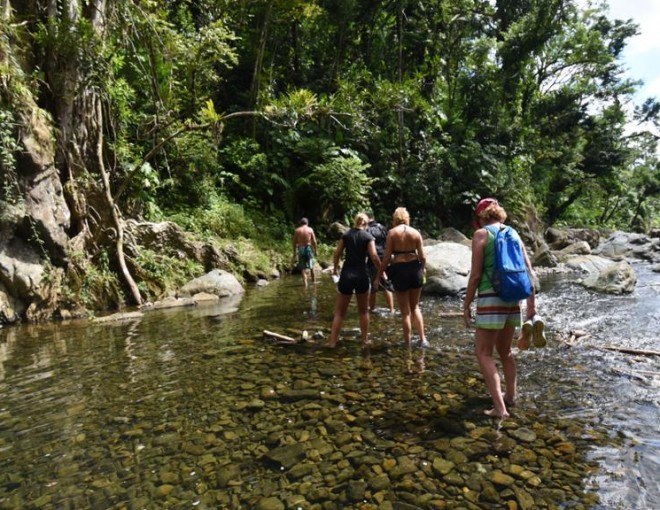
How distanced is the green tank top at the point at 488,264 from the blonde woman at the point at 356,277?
257cm

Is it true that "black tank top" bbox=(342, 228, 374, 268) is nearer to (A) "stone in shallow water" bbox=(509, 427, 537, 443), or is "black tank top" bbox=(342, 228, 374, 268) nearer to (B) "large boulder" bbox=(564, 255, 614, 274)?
(A) "stone in shallow water" bbox=(509, 427, 537, 443)

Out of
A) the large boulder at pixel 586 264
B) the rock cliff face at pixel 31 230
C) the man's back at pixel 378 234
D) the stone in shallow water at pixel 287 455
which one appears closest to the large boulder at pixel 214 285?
the rock cliff face at pixel 31 230

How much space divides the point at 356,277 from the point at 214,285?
Answer: 23.2ft

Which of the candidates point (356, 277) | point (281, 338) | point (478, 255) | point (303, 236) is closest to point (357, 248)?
point (356, 277)

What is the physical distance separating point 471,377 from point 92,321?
8115mm

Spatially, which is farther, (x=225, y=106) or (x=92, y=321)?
(x=225, y=106)

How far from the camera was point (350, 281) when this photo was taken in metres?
6.39

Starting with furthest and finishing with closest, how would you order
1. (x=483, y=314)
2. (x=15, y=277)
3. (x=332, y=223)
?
(x=332, y=223) → (x=15, y=277) → (x=483, y=314)

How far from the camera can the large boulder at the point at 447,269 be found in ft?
37.0

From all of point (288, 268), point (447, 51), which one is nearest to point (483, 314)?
point (288, 268)

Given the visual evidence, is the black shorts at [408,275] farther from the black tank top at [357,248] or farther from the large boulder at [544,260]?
the large boulder at [544,260]

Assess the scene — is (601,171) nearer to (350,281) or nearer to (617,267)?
(617,267)

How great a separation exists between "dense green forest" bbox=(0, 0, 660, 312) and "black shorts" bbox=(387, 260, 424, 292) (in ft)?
25.4

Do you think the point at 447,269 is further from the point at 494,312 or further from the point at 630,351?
the point at 494,312
